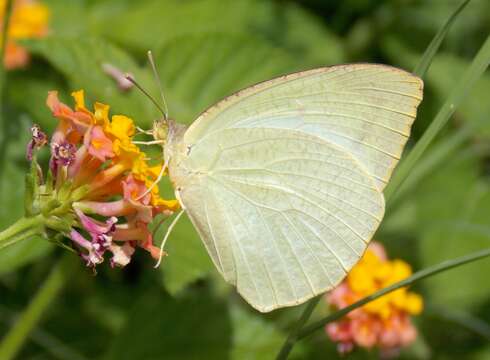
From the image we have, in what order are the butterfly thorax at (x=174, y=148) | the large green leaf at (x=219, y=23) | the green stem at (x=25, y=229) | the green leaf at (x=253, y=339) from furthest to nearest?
the large green leaf at (x=219, y=23) → the green leaf at (x=253, y=339) → the butterfly thorax at (x=174, y=148) → the green stem at (x=25, y=229)

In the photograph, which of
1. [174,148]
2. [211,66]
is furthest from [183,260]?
[211,66]

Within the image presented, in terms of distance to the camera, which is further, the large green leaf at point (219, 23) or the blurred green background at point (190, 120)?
the large green leaf at point (219, 23)

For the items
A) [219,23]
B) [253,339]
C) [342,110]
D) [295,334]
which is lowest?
[253,339]

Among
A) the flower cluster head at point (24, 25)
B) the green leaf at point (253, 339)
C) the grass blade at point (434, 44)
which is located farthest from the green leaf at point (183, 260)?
the flower cluster head at point (24, 25)

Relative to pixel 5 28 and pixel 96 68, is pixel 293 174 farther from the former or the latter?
pixel 5 28

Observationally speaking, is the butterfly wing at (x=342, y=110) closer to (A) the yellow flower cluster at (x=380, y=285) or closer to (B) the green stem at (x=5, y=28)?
(A) the yellow flower cluster at (x=380, y=285)

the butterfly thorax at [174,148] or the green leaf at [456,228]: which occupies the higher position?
the butterfly thorax at [174,148]

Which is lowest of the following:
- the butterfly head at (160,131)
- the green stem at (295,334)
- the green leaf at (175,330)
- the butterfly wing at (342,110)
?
the green leaf at (175,330)
